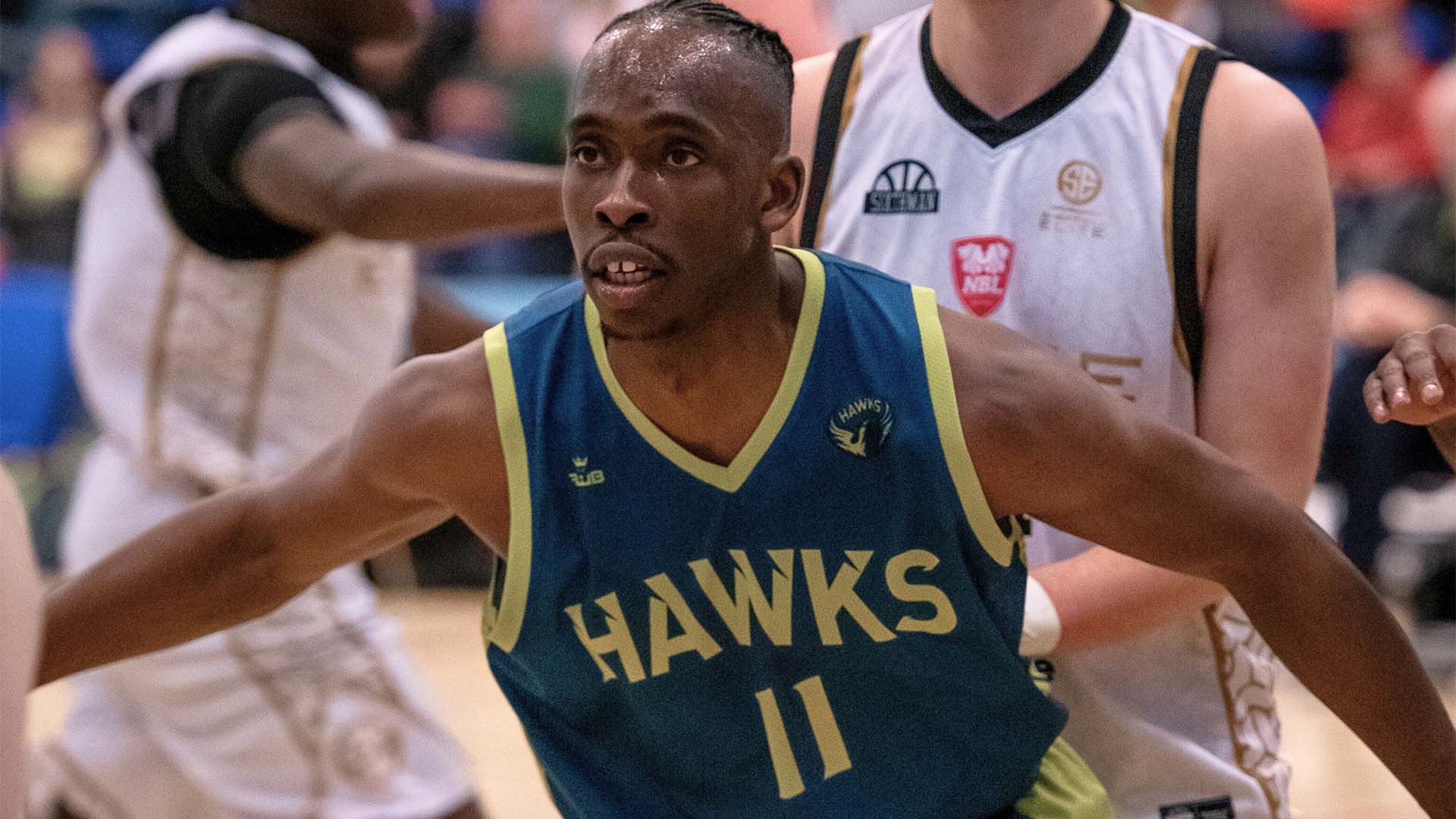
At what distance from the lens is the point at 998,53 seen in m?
2.32

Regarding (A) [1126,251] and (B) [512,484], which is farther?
(A) [1126,251]

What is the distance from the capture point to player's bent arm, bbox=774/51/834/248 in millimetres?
2396

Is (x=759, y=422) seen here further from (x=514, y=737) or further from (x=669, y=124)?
(x=514, y=737)

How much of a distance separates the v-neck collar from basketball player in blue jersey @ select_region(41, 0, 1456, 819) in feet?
1.36

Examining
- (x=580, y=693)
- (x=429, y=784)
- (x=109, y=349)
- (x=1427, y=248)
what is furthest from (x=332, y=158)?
(x=1427, y=248)

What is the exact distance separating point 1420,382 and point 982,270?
1.96ft

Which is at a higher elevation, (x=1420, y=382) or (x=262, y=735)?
(x=1420, y=382)

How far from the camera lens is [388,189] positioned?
2.99 metres

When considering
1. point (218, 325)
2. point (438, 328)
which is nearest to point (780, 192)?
point (218, 325)

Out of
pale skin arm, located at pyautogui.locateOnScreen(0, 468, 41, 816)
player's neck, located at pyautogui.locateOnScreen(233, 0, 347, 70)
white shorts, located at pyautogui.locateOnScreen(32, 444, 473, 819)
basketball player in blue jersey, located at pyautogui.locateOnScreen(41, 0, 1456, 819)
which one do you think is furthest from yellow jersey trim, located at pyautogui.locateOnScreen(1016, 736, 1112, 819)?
player's neck, located at pyautogui.locateOnScreen(233, 0, 347, 70)

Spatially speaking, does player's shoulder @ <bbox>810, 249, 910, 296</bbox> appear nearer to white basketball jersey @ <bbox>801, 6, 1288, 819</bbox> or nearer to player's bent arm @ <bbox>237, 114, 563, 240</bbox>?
white basketball jersey @ <bbox>801, 6, 1288, 819</bbox>

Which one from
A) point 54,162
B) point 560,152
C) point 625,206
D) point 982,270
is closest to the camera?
point 625,206

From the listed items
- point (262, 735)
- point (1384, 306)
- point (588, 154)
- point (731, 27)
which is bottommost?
point (262, 735)

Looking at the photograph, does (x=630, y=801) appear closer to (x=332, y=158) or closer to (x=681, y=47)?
(x=681, y=47)
